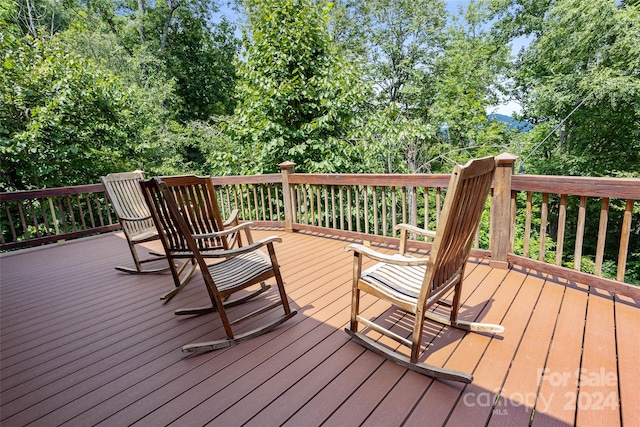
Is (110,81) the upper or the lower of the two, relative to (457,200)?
upper

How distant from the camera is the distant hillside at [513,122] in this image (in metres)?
13.1

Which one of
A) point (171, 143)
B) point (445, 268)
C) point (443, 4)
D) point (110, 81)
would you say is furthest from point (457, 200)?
point (443, 4)

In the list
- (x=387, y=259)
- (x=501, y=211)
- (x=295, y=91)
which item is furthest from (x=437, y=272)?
(x=295, y=91)

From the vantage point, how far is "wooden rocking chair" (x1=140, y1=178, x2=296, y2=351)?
191 centimetres

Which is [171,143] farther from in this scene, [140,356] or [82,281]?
[140,356]

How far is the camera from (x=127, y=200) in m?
3.44

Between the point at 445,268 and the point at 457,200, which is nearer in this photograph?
the point at 457,200

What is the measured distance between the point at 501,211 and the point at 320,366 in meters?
2.04

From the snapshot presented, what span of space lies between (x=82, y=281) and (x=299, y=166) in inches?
157

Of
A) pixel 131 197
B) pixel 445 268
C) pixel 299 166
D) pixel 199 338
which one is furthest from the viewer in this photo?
pixel 299 166

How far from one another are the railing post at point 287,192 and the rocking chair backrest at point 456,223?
3.00m

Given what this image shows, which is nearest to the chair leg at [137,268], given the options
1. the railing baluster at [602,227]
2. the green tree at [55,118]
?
the railing baluster at [602,227]

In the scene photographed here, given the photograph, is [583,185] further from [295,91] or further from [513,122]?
[513,122]

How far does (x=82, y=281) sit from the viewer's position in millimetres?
3230
